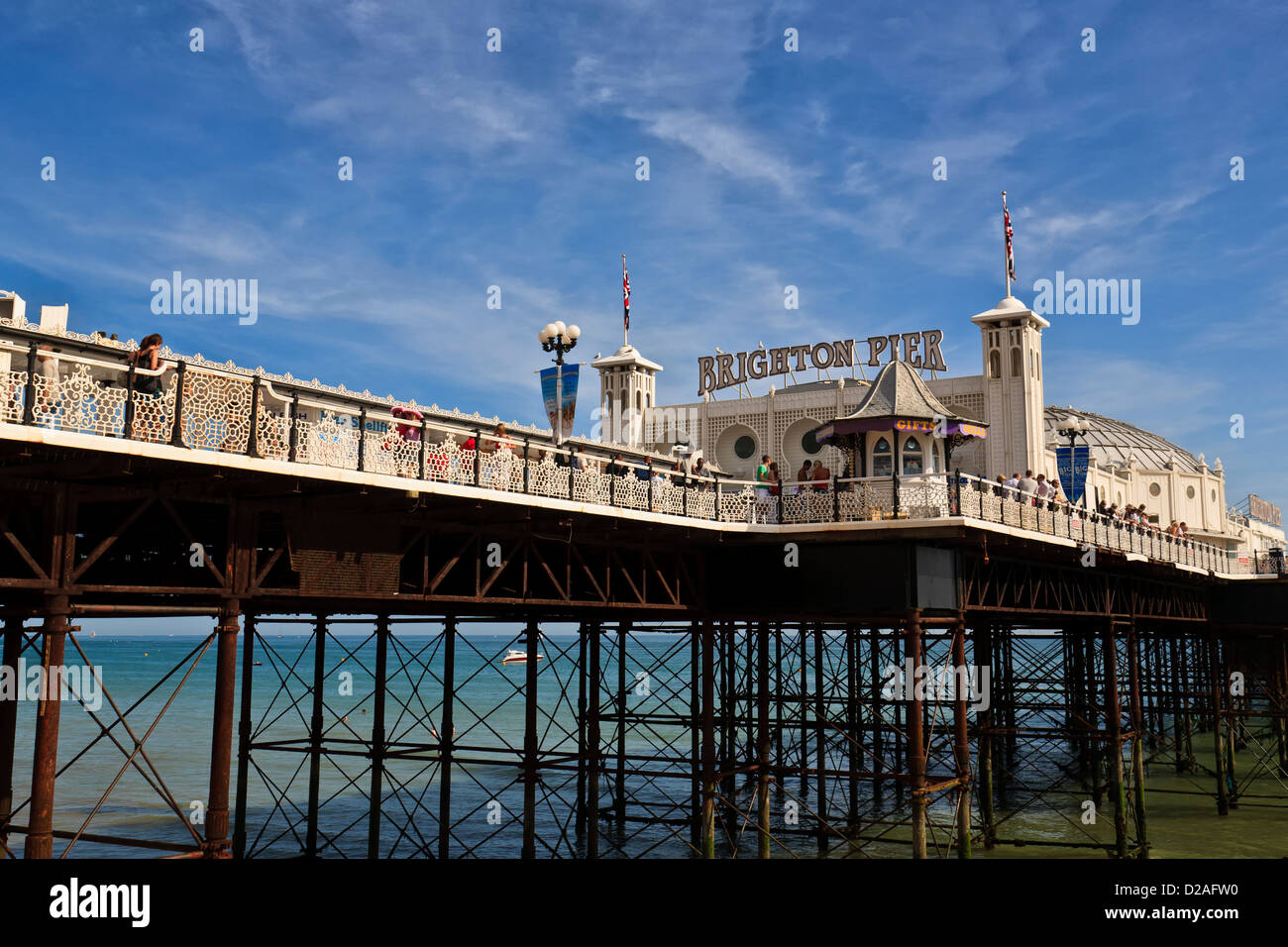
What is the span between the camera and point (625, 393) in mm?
55562

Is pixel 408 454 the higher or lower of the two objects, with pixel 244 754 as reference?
higher

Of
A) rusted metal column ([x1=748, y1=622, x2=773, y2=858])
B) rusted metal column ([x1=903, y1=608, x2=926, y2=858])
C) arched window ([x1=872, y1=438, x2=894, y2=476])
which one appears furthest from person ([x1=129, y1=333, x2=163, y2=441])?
arched window ([x1=872, y1=438, x2=894, y2=476])

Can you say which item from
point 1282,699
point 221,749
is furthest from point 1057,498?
point 1282,699

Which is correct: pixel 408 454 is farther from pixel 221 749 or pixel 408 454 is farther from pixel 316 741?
pixel 316 741

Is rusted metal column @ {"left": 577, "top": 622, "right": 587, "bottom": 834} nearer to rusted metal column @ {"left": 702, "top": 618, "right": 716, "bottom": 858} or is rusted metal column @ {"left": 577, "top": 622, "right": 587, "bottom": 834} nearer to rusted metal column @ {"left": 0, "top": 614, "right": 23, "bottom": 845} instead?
rusted metal column @ {"left": 702, "top": 618, "right": 716, "bottom": 858}

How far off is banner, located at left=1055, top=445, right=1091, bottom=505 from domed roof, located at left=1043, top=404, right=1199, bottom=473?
1767 inches

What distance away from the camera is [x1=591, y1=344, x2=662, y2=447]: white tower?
55.2 metres

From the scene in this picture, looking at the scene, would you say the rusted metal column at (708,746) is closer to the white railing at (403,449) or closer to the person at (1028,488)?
the white railing at (403,449)

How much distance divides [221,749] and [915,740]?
45.3 ft

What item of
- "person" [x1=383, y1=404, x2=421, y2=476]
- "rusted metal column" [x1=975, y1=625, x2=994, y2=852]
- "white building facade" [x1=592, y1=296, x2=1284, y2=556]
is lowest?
"rusted metal column" [x1=975, y1=625, x2=994, y2=852]

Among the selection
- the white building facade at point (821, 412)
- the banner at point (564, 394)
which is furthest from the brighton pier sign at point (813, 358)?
the banner at point (564, 394)

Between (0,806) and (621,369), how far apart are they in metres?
38.8

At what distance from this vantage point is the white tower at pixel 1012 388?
1780 inches
